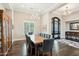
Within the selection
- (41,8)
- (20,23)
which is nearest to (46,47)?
(20,23)

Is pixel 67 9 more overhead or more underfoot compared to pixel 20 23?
more overhead

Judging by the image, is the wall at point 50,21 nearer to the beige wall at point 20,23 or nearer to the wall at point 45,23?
the wall at point 45,23

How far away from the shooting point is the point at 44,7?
3943mm

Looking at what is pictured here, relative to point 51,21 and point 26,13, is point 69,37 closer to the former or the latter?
point 51,21

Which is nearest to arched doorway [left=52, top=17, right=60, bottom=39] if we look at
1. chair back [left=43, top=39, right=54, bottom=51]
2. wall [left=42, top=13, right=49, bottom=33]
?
A: wall [left=42, top=13, right=49, bottom=33]

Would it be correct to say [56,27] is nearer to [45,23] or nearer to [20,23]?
[45,23]

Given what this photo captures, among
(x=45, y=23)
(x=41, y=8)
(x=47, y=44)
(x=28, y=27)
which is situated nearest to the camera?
(x=47, y=44)

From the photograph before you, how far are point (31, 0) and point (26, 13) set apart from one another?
80cm

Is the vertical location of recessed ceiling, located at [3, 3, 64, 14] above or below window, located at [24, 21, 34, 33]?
above

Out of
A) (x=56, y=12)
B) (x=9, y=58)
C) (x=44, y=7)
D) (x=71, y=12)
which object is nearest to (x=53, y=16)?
Answer: (x=56, y=12)

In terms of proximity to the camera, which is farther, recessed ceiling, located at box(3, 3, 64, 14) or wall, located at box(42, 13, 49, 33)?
wall, located at box(42, 13, 49, 33)

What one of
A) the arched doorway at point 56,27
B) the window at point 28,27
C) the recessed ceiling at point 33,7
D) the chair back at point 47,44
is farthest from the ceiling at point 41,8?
the chair back at point 47,44

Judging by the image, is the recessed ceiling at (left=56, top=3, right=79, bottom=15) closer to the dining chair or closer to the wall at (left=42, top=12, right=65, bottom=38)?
the wall at (left=42, top=12, right=65, bottom=38)

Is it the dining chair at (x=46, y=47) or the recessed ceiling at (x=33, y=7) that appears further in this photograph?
the recessed ceiling at (x=33, y=7)
